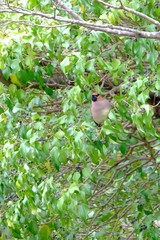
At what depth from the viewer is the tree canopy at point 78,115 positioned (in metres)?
3.69

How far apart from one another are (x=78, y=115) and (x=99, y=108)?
0.32 metres

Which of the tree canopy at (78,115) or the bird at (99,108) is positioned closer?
the tree canopy at (78,115)

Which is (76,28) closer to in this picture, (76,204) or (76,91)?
(76,91)

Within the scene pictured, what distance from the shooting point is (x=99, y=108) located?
4.05 metres

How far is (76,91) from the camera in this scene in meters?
3.82

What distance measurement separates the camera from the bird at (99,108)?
4041 millimetres

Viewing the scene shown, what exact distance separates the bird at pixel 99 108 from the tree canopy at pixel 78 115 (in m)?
0.05

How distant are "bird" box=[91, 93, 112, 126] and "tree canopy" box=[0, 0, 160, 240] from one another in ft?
0.16

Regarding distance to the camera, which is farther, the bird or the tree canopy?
the bird

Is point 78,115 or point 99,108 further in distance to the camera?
point 78,115

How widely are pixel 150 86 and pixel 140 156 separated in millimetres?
1732

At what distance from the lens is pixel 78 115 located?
435 centimetres

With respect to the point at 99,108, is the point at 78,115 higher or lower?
lower

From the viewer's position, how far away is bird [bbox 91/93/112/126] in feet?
13.3
